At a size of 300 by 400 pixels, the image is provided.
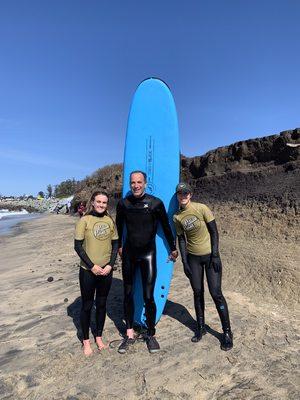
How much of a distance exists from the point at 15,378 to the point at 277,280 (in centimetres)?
352

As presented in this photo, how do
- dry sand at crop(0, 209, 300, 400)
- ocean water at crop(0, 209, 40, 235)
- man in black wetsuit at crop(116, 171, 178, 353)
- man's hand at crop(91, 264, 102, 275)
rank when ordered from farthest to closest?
1. ocean water at crop(0, 209, 40, 235)
2. man in black wetsuit at crop(116, 171, 178, 353)
3. man's hand at crop(91, 264, 102, 275)
4. dry sand at crop(0, 209, 300, 400)

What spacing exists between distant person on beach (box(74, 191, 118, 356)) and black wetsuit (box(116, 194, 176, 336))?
206 millimetres

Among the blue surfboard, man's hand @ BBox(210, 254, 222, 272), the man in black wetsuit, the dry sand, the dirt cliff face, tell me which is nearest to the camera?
the dry sand

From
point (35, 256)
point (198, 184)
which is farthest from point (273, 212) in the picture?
point (35, 256)

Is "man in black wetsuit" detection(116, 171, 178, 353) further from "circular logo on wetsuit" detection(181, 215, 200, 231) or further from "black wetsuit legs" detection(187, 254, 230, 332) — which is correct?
"black wetsuit legs" detection(187, 254, 230, 332)

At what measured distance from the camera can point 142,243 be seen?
12.0 feet

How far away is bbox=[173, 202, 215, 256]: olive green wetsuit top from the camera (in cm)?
357

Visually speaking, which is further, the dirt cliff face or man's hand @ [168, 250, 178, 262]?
the dirt cliff face

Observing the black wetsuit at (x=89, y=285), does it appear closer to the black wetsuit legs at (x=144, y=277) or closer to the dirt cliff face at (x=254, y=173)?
the black wetsuit legs at (x=144, y=277)

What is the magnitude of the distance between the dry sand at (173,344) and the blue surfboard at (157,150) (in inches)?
22.4

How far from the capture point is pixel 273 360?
3.18 metres

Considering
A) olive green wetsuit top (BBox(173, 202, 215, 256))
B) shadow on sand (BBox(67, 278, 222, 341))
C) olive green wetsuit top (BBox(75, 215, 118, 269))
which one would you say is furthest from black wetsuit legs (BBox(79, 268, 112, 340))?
olive green wetsuit top (BBox(173, 202, 215, 256))

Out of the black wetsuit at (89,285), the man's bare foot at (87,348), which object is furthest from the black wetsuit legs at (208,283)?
the man's bare foot at (87,348)

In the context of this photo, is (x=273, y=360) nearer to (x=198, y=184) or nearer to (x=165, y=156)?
(x=165, y=156)
